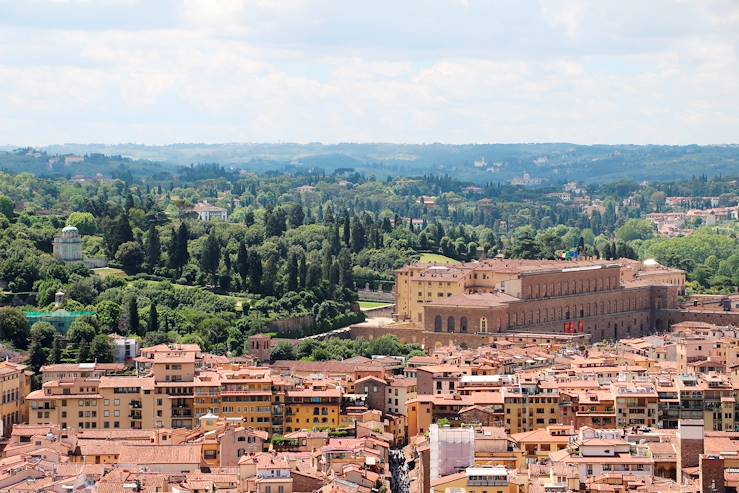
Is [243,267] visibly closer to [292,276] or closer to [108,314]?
[292,276]

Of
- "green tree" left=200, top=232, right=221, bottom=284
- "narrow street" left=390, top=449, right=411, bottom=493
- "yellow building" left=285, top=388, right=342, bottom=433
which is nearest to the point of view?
"narrow street" left=390, top=449, right=411, bottom=493

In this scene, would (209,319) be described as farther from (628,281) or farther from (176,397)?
(628,281)

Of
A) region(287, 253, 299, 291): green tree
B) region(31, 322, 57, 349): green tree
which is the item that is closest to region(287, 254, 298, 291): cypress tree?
region(287, 253, 299, 291): green tree

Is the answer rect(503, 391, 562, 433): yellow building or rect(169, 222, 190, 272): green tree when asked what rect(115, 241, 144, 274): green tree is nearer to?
rect(169, 222, 190, 272): green tree

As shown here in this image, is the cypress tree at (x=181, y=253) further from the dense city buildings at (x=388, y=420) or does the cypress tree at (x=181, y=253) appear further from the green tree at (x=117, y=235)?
the dense city buildings at (x=388, y=420)

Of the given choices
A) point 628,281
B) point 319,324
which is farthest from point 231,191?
point 319,324

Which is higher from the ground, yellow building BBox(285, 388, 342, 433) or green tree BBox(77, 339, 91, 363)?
green tree BBox(77, 339, 91, 363)
